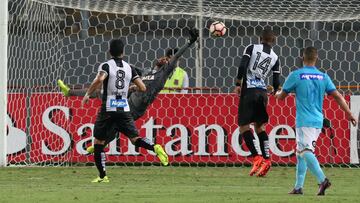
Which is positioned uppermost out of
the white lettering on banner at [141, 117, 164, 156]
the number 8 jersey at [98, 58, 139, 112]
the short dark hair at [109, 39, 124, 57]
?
the short dark hair at [109, 39, 124, 57]

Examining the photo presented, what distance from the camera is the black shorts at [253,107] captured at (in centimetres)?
1534

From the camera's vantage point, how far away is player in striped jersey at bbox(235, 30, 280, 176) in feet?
49.9

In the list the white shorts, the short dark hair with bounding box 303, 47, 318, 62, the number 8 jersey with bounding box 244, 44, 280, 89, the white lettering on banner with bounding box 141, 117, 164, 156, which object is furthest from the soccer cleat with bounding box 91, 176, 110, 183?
the white lettering on banner with bounding box 141, 117, 164, 156

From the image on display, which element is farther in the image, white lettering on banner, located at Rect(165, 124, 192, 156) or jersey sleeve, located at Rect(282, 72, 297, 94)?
white lettering on banner, located at Rect(165, 124, 192, 156)

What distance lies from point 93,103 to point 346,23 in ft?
14.5

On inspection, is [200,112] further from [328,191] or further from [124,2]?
[328,191]

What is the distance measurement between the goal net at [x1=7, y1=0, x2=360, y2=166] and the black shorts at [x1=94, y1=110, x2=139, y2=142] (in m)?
3.53

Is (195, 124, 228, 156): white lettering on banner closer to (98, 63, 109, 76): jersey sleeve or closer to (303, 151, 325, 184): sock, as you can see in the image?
(98, 63, 109, 76): jersey sleeve

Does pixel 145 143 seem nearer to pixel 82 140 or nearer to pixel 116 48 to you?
pixel 116 48

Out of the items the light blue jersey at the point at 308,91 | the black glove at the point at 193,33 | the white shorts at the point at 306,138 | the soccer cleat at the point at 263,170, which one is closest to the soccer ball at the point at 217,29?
the black glove at the point at 193,33

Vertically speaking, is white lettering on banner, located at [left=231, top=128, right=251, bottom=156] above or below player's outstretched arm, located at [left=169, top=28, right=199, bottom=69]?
below

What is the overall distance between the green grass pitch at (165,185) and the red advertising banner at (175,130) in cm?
71

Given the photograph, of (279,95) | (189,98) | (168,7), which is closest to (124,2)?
(168,7)

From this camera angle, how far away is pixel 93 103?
18000 mm
